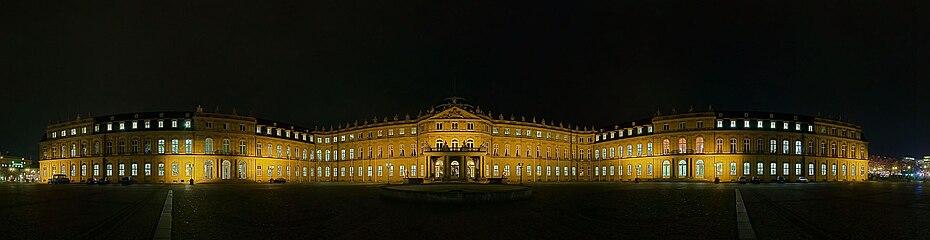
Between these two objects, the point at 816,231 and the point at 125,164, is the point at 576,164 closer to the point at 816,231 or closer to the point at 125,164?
the point at 125,164

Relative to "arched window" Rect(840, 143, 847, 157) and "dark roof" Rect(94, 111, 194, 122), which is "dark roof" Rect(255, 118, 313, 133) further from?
"arched window" Rect(840, 143, 847, 157)

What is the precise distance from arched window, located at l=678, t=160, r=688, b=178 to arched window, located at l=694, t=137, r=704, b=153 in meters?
2.89

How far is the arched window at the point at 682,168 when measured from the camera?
3557 inches

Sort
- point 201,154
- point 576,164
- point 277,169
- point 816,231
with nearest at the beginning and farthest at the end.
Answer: point 816,231 → point 201,154 → point 277,169 → point 576,164

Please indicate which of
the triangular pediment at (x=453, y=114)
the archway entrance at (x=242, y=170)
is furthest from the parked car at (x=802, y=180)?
the archway entrance at (x=242, y=170)

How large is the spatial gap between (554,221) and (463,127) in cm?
7087

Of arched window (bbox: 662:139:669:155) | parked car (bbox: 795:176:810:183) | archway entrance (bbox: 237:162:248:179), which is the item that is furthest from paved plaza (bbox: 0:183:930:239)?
arched window (bbox: 662:139:669:155)

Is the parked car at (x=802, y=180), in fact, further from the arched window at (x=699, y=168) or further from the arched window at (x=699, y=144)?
the arched window at (x=699, y=144)

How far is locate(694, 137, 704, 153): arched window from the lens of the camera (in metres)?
89.2

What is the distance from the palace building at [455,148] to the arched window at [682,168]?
210 millimetres

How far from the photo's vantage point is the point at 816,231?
703 inches

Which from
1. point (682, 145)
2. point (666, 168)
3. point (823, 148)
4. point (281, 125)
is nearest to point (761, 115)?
point (682, 145)

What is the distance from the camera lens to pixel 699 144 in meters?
89.6

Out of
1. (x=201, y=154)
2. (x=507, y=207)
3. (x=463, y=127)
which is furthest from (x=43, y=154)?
(x=507, y=207)
